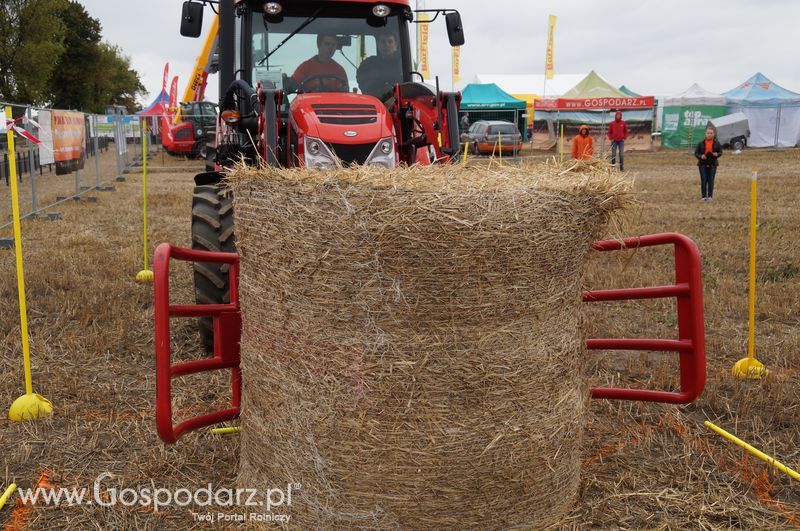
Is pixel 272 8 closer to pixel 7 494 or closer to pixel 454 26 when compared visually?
pixel 454 26

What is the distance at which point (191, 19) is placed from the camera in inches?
213

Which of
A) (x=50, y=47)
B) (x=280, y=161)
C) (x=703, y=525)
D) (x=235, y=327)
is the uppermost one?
(x=50, y=47)

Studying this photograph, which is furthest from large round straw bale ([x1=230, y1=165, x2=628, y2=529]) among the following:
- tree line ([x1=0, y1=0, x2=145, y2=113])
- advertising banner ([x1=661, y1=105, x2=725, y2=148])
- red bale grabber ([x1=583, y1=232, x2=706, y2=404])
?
tree line ([x1=0, y1=0, x2=145, y2=113])

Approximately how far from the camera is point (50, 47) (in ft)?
132

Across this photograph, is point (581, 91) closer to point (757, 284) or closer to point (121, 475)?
point (757, 284)

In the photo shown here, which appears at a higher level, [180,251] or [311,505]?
[180,251]

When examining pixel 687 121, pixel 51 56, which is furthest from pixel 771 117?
pixel 51 56

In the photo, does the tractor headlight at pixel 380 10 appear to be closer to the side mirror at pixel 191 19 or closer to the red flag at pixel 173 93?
the side mirror at pixel 191 19

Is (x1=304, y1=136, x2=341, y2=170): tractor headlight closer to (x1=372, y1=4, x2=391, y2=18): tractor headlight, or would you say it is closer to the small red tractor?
the small red tractor

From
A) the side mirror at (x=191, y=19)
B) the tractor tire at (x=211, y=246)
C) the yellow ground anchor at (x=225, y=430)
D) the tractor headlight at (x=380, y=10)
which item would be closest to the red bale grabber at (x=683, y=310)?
the yellow ground anchor at (x=225, y=430)

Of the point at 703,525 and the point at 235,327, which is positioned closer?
the point at 703,525

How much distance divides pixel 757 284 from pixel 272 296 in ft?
18.0

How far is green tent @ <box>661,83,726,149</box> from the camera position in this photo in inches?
1240

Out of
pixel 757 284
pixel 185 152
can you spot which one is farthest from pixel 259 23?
pixel 185 152
